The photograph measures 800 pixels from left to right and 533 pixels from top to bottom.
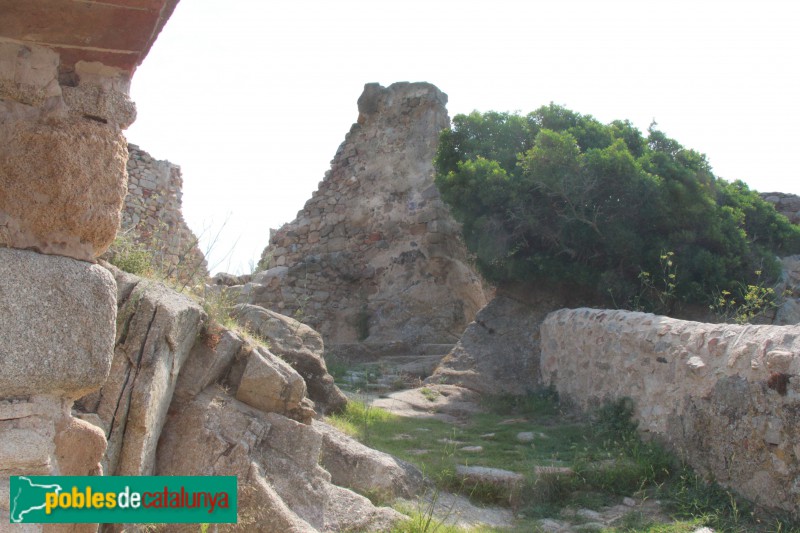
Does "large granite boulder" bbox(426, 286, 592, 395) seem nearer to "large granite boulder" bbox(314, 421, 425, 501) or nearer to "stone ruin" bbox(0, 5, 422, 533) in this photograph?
"large granite boulder" bbox(314, 421, 425, 501)

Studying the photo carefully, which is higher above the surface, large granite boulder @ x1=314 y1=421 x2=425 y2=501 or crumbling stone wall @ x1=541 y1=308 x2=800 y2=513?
crumbling stone wall @ x1=541 y1=308 x2=800 y2=513

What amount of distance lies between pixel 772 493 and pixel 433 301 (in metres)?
8.48

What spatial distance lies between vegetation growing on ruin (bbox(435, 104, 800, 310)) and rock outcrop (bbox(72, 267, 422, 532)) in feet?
20.7

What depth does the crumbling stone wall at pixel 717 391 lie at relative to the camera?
190 inches

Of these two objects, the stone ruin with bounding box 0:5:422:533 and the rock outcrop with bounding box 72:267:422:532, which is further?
the rock outcrop with bounding box 72:267:422:532

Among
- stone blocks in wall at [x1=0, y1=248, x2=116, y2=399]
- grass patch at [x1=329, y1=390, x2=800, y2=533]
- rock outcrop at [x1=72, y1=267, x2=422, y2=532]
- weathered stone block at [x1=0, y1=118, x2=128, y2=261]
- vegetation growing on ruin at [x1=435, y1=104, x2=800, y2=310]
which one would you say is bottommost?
grass patch at [x1=329, y1=390, x2=800, y2=533]

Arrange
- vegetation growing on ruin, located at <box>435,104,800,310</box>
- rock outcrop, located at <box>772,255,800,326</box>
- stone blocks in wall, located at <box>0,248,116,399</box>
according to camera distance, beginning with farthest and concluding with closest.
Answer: vegetation growing on ruin, located at <box>435,104,800,310</box> < rock outcrop, located at <box>772,255,800,326</box> < stone blocks in wall, located at <box>0,248,116,399</box>

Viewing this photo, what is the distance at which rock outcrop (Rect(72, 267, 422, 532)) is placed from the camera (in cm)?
356

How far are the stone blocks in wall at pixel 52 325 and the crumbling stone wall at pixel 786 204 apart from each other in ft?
43.7

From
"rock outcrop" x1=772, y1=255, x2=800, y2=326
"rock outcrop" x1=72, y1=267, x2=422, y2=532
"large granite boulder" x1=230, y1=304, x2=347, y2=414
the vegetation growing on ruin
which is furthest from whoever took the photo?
the vegetation growing on ruin

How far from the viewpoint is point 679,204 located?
10.5m

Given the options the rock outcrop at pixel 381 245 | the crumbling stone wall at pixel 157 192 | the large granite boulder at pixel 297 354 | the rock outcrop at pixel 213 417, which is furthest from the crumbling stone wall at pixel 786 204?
the rock outcrop at pixel 213 417

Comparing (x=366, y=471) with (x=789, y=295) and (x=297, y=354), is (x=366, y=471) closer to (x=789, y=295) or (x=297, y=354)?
(x=297, y=354)

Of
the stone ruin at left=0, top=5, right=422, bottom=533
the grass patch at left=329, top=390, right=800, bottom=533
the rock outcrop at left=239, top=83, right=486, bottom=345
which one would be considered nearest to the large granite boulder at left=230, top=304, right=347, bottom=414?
Result: the grass patch at left=329, top=390, right=800, bottom=533
